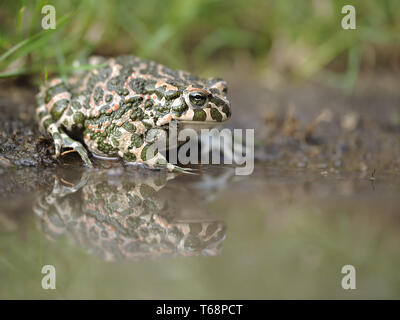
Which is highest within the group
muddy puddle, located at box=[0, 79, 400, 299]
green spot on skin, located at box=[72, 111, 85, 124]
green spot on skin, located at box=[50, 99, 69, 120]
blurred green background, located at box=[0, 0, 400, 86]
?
blurred green background, located at box=[0, 0, 400, 86]

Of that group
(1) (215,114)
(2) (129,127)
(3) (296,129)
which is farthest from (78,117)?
(3) (296,129)

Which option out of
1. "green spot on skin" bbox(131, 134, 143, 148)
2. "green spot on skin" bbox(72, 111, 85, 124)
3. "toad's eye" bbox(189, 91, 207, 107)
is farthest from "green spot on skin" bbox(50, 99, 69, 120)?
"toad's eye" bbox(189, 91, 207, 107)

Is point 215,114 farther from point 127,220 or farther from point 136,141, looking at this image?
point 127,220

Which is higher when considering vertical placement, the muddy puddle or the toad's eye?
the toad's eye

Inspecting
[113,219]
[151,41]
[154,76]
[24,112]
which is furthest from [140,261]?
[151,41]

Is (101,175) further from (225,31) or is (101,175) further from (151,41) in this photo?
(225,31)

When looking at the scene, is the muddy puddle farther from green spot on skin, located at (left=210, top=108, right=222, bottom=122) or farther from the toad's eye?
the toad's eye

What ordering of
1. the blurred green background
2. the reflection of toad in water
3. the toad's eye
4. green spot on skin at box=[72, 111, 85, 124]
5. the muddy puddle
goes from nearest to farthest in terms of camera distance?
the muddy puddle < the reflection of toad in water < the toad's eye < green spot on skin at box=[72, 111, 85, 124] < the blurred green background
